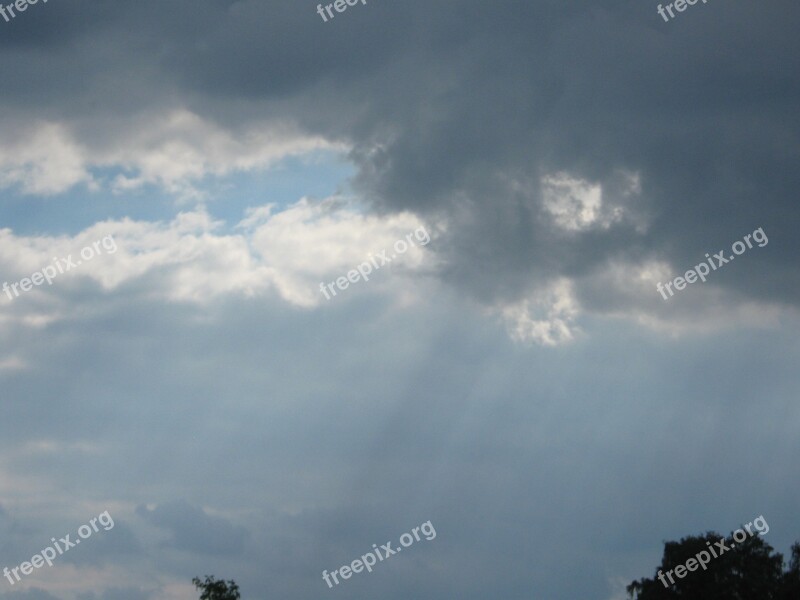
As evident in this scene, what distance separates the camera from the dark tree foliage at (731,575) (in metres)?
79.0

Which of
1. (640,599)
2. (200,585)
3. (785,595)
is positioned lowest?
(785,595)

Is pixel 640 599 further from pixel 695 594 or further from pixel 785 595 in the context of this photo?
pixel 785 595

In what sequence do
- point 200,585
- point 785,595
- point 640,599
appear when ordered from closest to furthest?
point 200,585 → point 785,595 → point 640,599

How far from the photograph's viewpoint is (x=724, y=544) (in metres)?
82.1

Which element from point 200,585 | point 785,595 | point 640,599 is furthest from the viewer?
point 640,599

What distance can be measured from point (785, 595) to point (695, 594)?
809 cm

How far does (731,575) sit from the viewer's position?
8031cm

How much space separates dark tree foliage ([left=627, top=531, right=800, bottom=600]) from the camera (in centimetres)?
7900

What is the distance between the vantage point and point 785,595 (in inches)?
3054

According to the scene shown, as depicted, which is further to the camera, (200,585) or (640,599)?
(640,599)

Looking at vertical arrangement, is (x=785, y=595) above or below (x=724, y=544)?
below

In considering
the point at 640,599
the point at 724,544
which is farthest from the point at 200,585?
the point at 724,544

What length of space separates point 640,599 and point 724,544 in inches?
404

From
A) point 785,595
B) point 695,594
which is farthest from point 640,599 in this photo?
point 785,595
